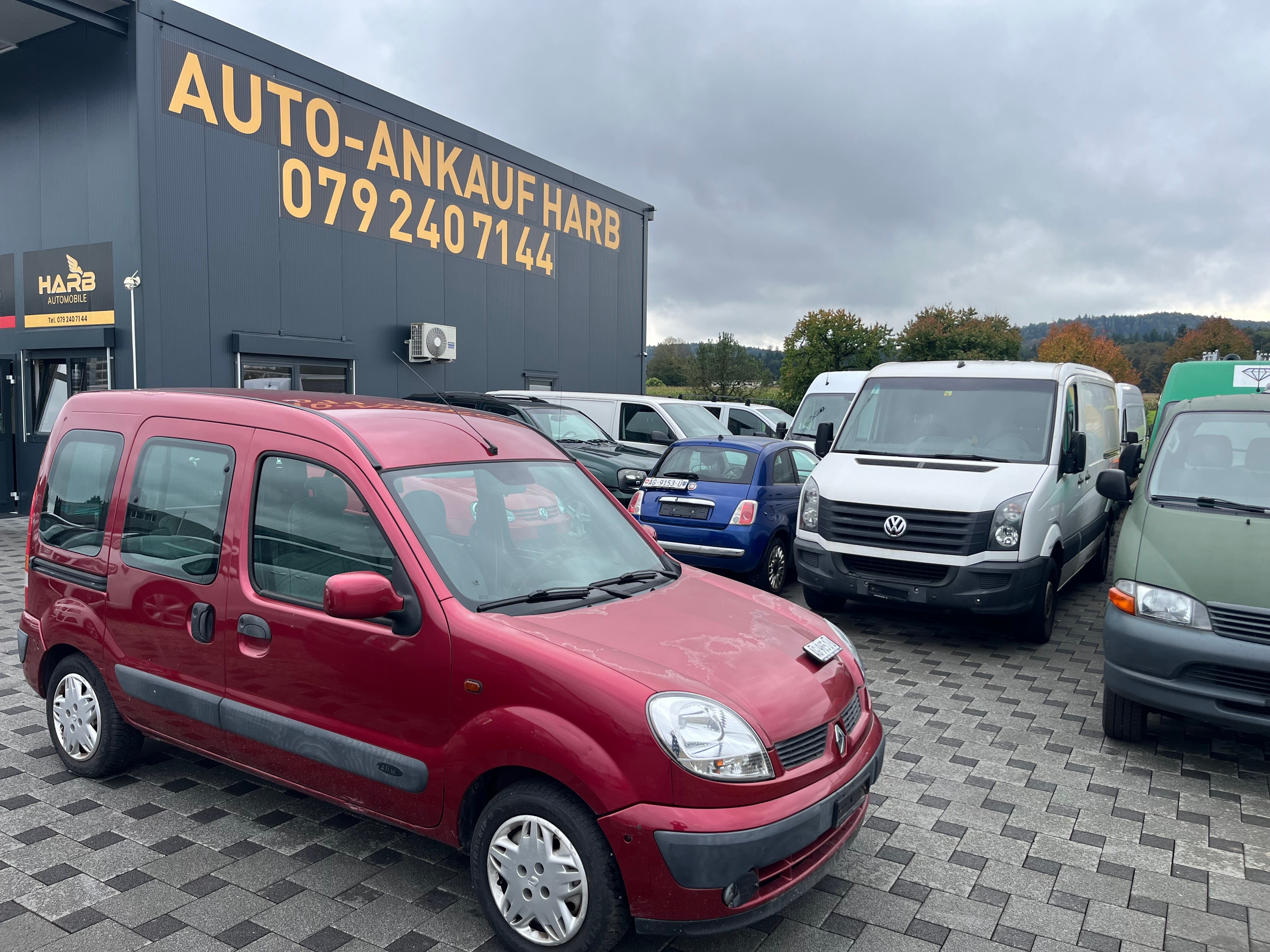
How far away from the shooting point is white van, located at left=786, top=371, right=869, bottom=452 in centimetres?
1402

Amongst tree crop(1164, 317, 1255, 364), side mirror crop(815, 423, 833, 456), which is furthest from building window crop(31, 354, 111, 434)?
tree crop(1164, 317, 1255, 364)

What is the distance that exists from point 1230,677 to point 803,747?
2826 millimetres

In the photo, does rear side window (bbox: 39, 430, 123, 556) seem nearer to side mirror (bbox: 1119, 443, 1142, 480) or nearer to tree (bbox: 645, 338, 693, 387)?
side mirror (bbox: 1119, 443, 1142, 480)

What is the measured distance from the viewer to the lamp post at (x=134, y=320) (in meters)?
10.8

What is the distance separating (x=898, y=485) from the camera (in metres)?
6.95

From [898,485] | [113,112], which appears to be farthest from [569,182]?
[898,485]

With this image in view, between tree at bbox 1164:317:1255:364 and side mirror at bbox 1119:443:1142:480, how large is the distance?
275 ft

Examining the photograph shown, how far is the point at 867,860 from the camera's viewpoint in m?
3.67

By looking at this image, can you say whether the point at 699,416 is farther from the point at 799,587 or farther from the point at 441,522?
the point at 441,522

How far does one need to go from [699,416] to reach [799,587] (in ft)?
16.6


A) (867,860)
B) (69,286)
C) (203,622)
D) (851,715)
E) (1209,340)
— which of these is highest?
(1209,340)

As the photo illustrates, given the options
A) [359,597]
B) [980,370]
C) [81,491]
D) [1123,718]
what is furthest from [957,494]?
[81,491]

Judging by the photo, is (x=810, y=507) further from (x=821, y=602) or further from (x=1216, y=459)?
(x=1216, y=459)

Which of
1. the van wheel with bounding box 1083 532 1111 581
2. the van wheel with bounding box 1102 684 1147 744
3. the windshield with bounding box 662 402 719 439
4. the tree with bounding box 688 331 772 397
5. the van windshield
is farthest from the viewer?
the tree with bounding box 688 331 772 397
